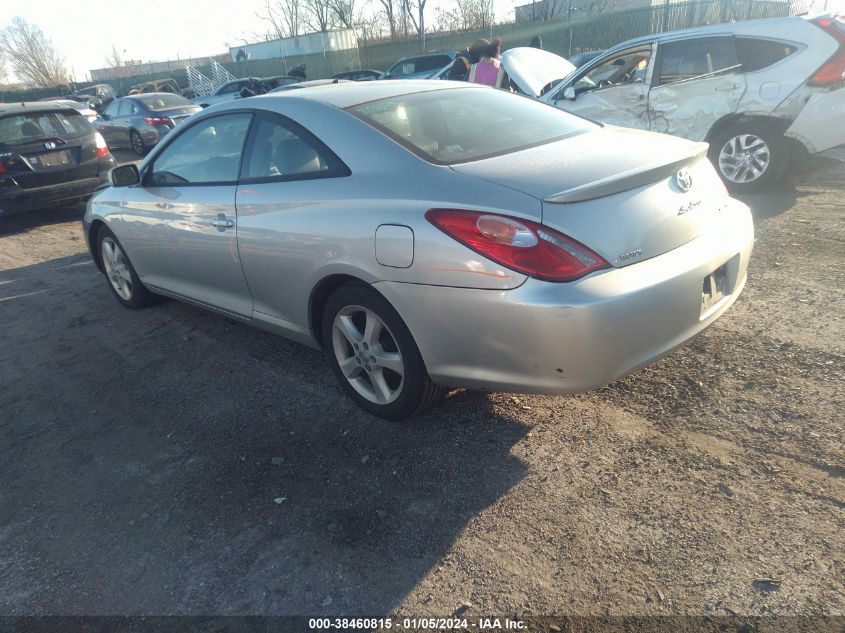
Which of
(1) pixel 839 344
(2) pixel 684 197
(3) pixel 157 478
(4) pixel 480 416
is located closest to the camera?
(2) pixel 684 197

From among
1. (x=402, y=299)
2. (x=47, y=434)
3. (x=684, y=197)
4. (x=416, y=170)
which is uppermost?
(x=416, y=170)

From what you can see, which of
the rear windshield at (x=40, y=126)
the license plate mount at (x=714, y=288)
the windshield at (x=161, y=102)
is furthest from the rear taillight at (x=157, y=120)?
the license plate mount at (x=714, y=288)

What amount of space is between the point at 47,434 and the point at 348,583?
223cm

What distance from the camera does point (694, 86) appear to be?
671 cm

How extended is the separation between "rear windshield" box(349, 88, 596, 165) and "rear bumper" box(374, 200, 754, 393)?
729mm

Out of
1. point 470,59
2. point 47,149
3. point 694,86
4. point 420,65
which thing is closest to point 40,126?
point 47,149

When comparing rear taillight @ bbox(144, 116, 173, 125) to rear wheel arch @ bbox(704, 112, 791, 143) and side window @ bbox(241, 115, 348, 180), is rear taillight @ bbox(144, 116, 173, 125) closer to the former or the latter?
rear wheel arch @ bbox(704, 112, 791, 143)

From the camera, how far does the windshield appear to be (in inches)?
573

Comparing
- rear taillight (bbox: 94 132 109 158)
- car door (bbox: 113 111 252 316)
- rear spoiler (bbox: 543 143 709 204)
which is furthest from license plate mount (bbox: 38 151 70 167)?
rear spoiler (bbox: 543 143 709 204)

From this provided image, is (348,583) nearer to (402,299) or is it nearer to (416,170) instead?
(402,299)

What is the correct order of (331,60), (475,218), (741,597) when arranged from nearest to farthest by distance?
(741,597)
(475,218)
(331,60)

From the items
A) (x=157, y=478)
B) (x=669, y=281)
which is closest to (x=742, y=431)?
(x=669, y=281)

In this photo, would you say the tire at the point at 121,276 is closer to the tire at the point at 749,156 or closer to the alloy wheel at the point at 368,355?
the alloy wheel at the point at 368,355

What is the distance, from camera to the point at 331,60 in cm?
3219
